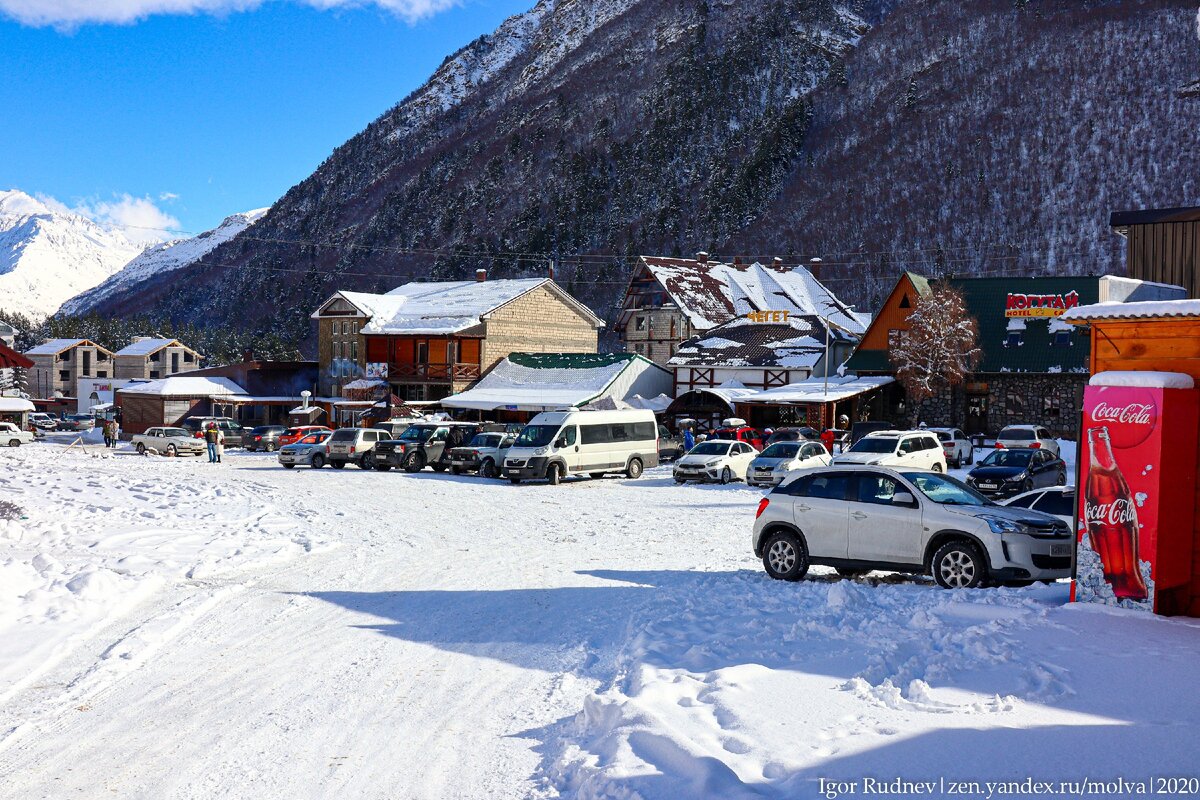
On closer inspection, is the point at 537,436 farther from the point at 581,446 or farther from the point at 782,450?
the point at 782,450

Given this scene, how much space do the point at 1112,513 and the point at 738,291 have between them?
61.1 meters

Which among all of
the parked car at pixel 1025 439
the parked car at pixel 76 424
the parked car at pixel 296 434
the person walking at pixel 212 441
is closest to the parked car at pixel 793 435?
the parked car at pixel 1025 439

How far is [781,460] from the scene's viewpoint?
98.5ft

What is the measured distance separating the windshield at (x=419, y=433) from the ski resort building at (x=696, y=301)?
31.0 m

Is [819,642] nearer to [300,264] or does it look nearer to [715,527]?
[715,527]

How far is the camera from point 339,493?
1066 inches

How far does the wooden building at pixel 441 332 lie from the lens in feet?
193

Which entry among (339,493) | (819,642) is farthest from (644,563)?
(339,493)

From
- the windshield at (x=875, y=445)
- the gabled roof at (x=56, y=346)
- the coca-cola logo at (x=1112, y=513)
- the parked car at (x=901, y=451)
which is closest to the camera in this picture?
the coca-cola logo at (x=1112, y=513)

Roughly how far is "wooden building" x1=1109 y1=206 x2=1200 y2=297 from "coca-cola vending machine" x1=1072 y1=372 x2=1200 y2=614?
9.08 m

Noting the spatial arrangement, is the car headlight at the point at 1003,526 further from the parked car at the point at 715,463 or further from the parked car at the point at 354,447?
the parked car at the point at 354,447

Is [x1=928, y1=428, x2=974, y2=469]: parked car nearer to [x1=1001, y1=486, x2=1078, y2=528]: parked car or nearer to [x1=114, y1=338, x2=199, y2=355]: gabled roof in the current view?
[x1=1001, y1=486, x2=1078, y2=528]: parked car

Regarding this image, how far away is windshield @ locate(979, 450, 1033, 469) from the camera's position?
96.2 feet

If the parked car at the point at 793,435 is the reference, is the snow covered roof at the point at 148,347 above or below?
above
